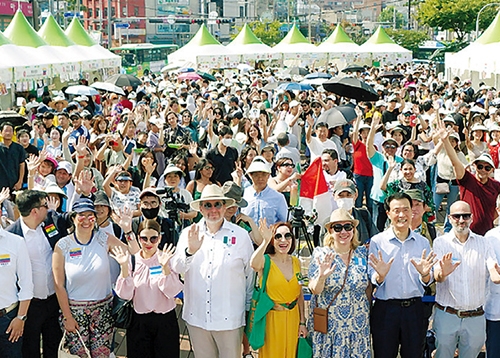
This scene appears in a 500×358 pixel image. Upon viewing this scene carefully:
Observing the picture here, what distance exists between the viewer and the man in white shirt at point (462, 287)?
180 inches

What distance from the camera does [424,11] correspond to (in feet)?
185

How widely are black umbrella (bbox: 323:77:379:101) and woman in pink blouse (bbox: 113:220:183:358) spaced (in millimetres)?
7880

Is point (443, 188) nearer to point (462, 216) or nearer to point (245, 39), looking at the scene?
point (462, 216)

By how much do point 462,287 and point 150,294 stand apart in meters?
2.23

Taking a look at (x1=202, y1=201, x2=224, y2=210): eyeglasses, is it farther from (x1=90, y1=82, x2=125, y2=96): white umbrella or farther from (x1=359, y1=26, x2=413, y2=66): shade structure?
(x1=359, y1=26, x2=413, y2=66): shade structure

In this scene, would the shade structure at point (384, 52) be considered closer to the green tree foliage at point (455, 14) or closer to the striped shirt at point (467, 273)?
the green tree foliage at point (455, 14)

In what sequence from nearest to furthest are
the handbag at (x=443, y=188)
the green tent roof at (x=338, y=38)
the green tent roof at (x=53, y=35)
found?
the handbag at (x=443, y=188)
the green tent roof at (x=53, y=35)
the green tent roof at (x=338, y=38)

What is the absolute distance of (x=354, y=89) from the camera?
12344 millimetres

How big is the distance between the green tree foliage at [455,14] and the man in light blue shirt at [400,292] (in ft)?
175

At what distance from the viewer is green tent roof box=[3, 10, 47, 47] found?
18.8 m

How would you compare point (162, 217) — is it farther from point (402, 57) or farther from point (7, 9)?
point (7, 9)

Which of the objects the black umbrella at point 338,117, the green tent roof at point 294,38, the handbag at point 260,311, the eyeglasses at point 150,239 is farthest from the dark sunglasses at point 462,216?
the green tent roof at point 294,38

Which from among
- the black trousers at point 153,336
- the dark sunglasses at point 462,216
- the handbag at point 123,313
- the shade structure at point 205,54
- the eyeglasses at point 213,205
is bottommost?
the black trousers at point 153,336

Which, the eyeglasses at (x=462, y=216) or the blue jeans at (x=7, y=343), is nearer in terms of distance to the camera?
the blue jeans at (x=7, y=343)
